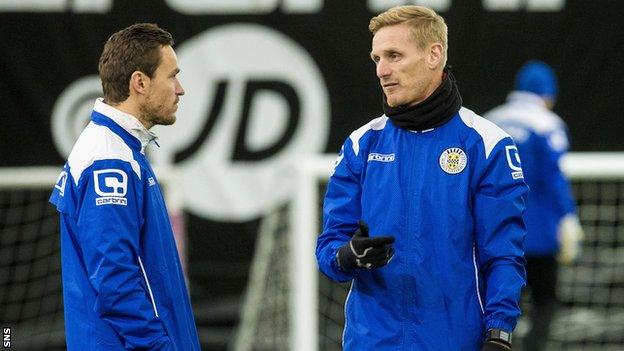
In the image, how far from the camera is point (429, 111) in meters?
3.30

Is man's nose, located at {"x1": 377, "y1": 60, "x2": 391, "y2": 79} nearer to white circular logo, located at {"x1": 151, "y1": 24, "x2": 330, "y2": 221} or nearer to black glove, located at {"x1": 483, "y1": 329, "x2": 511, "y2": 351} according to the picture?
black glove, located at {"x1": 483, "y1": 329, "x2": 511, "y2": 351}

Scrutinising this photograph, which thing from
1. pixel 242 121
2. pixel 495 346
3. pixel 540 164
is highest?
pixel 242 121

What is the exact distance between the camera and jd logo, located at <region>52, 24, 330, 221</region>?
7516 mm

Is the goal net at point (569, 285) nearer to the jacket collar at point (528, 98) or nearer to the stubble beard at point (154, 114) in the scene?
the jacket collar at point (528, 98)

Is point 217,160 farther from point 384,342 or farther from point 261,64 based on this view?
point 384,342

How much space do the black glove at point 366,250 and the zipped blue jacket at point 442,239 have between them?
0.11 metres

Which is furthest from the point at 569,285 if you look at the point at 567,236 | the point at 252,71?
the point at 252,71

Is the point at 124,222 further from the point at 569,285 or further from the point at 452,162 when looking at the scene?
the point at 569,285

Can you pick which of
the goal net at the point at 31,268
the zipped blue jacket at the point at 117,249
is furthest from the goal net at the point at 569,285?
the zipped blue jacket at the point at 117,249

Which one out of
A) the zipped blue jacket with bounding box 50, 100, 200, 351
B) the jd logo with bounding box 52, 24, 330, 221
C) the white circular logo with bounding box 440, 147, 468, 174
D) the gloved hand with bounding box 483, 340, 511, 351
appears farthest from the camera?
the jd logo with bounding box 52, 24, 330, 221

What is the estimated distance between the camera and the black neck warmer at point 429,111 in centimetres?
329

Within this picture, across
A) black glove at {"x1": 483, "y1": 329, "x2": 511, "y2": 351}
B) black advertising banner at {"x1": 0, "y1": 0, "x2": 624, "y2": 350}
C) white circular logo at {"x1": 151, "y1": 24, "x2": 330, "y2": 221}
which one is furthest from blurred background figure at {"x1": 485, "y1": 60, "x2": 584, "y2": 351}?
black glove at {"x1": 483, "y1": 329, "x2": 511, "y2": 351}

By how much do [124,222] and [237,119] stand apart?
4589mm

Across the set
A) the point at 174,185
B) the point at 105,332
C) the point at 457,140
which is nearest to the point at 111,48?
the point at 105,332
